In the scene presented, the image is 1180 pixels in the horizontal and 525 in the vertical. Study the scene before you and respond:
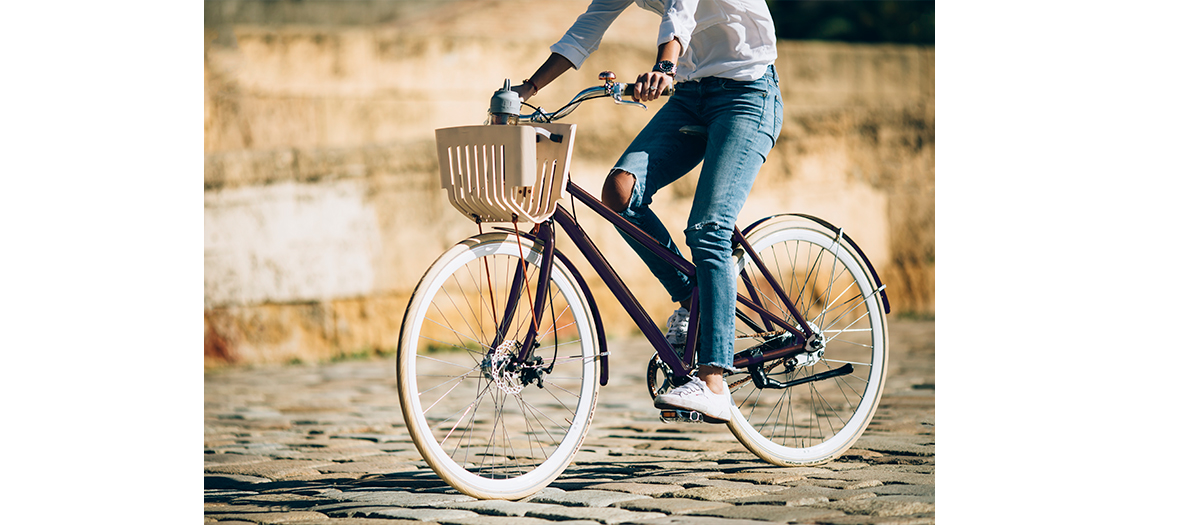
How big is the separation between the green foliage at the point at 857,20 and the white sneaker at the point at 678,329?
6670mm

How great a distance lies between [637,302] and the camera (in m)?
3.21

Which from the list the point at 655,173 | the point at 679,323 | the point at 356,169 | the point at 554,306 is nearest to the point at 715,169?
the point at 655,173

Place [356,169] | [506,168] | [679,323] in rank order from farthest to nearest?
[356,169], [679,323], [506,168]

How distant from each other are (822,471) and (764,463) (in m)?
0.25

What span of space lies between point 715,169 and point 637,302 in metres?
0.47

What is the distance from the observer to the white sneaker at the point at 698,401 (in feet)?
9.93

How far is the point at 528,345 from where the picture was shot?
9.57 feet

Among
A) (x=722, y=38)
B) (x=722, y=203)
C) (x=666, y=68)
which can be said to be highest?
(x=722, y=38)

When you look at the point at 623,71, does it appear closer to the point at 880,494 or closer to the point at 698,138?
the point at 698,138

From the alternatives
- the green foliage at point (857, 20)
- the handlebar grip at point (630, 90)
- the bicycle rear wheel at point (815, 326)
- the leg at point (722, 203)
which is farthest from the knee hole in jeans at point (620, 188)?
the green foliage at point (857, 20)

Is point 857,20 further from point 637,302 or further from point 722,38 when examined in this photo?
point 637,302

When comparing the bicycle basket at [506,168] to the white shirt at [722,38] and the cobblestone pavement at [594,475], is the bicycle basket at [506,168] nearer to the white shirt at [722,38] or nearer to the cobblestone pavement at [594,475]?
the white shirt at [722,38]

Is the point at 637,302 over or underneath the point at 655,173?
underneath

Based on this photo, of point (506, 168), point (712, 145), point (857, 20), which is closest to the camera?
point (506, 168)
